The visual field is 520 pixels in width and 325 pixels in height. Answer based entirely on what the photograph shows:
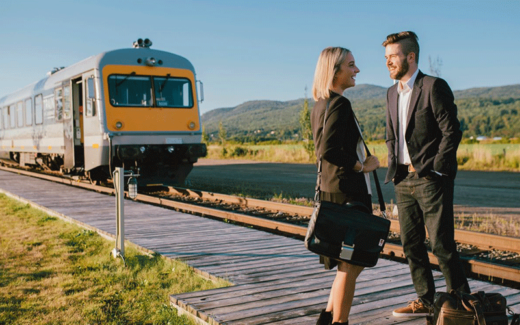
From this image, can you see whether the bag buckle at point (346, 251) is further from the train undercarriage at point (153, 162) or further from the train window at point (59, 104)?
the train window at point (59, 104)

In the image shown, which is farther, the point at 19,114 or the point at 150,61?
the point at 19,114

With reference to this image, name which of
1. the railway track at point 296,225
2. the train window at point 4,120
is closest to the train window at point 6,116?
the train window at point 4,120

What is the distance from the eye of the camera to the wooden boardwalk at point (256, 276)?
12.7ft

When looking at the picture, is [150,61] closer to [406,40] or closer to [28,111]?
[28,111]

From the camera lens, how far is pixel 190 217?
8945 mm

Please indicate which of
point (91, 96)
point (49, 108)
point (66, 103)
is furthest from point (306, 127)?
point (91, 96)

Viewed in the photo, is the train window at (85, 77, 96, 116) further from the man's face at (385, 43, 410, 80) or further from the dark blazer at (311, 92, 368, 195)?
the dark blazer at (311, 92, 368, 195)

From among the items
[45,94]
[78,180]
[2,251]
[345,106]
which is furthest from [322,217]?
[45,94]

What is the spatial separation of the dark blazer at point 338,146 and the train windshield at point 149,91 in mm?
10148

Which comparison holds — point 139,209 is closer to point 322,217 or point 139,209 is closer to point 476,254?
point 476,254

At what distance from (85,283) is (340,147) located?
3644 mm

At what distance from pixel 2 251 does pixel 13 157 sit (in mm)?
16968

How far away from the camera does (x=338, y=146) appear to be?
10.2 ft

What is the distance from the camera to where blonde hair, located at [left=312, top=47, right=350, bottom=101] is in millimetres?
3176
